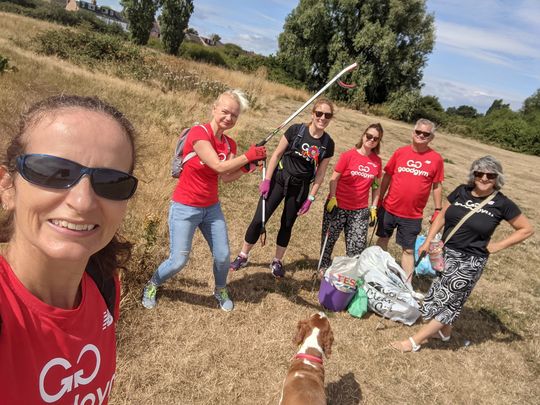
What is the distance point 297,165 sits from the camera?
4.43 m

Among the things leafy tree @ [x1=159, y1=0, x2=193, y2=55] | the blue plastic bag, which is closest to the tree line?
leafy tree @ [x1=159, y1=0, x2=193, y2=55]

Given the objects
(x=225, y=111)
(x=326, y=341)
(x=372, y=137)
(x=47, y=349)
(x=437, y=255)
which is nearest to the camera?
(x=47, y=349)

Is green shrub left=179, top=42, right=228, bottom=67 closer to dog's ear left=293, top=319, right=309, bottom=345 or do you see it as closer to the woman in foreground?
dog's ear left=293, top=319, right=309, bottom=345

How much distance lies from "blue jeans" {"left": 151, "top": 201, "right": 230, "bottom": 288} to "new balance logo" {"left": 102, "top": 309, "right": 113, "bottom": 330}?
2028mm

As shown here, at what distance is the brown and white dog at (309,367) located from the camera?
2590 millimetres

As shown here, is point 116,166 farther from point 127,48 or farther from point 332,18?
point 332,18

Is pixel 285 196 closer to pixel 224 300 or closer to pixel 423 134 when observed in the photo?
pixel 224 300

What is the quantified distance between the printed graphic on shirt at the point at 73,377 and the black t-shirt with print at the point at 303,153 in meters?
3.42

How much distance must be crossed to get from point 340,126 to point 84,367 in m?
18.3

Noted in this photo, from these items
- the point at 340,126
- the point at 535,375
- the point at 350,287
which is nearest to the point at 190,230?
the point at 350,287

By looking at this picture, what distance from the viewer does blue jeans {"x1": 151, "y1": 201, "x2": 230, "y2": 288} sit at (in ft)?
11.3

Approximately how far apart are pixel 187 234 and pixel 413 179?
9.55 ft

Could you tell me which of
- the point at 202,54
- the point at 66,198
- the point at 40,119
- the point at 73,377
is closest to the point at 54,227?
the point at 66,198

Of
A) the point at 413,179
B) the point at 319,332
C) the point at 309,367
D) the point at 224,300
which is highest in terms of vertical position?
the point at 413,179
